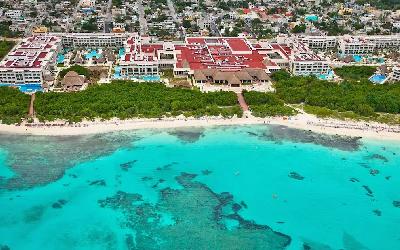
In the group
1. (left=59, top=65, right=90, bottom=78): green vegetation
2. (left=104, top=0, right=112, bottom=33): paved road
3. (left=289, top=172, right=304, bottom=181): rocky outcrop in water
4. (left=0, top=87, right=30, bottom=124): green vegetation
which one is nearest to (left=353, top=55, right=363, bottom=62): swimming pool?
(left=289, top=172, right=304, bottom=181): rocky outcrop in water

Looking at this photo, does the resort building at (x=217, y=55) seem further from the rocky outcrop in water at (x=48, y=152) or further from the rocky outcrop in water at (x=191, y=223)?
the rocky outcrop in water at (x=191, y=223)

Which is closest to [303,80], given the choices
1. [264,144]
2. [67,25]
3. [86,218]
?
[264,144]

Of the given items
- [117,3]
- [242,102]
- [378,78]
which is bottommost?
[242,102]

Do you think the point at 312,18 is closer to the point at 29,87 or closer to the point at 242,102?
the point at 242,102

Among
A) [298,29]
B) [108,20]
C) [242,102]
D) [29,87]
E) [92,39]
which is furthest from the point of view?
[108,20]

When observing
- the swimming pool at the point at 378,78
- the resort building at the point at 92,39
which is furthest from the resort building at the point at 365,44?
the resort building at the point at 92,39

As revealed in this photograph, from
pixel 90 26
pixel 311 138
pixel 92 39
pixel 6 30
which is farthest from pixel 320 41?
pixel 6 30

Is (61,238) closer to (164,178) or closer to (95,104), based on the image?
(164,178)
